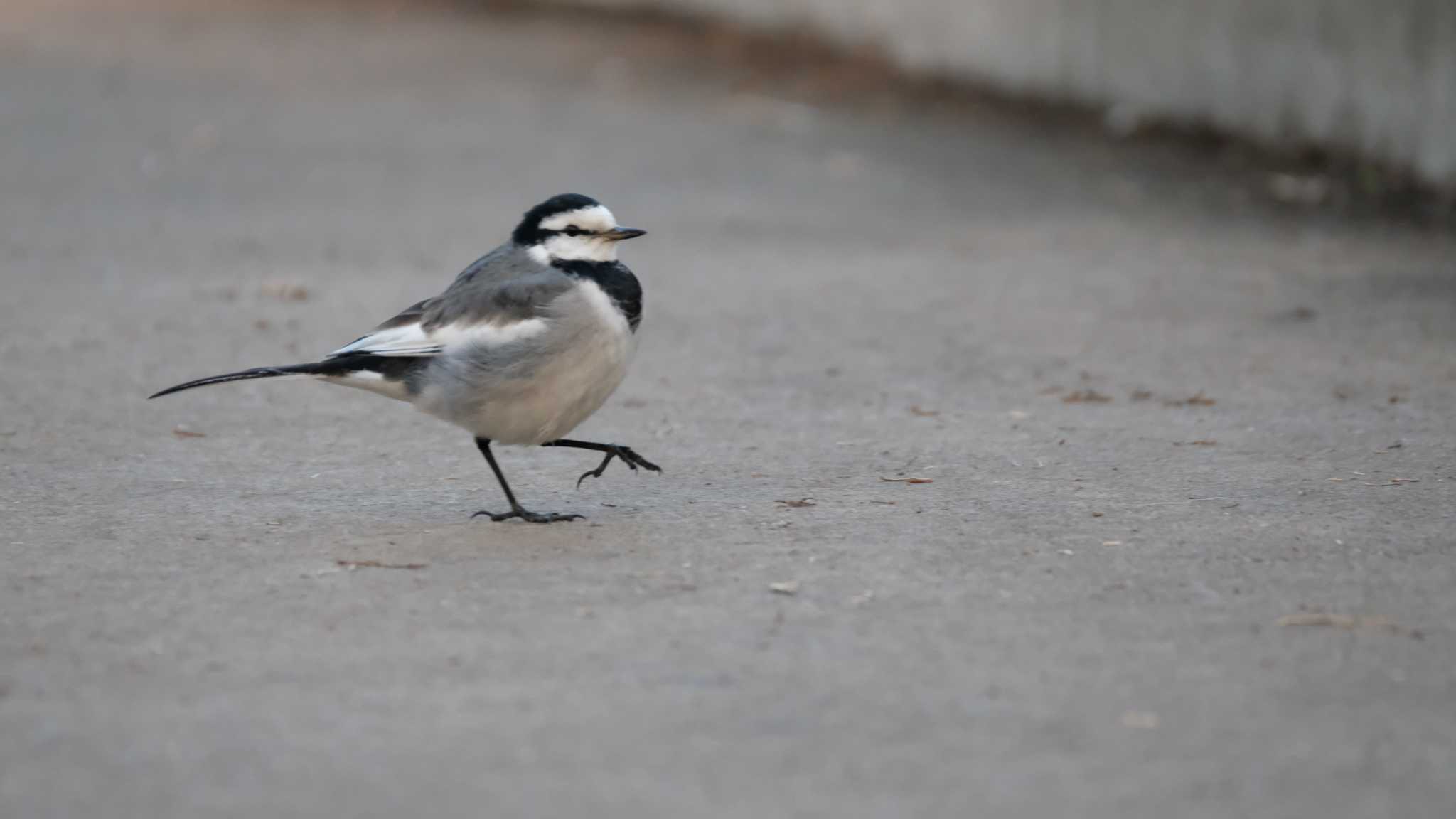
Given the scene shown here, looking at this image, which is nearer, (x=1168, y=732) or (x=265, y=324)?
(x=1168, y=732)

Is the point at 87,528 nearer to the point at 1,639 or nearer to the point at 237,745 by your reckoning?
the point at 1,639

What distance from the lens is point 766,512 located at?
19.5 ft

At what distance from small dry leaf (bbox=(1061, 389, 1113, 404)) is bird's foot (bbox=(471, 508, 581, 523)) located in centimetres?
249

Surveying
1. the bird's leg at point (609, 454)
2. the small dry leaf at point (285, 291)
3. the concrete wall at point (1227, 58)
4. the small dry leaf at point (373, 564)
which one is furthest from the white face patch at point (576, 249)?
the concrete wall at point (1227, 58)

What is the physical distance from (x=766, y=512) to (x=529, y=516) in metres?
0.75

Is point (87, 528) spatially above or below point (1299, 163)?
below

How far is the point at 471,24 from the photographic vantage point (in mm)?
19875

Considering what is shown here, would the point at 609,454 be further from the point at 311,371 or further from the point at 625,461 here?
the point at 311,371

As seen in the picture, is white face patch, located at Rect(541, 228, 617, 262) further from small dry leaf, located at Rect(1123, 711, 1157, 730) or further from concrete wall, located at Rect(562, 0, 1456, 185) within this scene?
concrete wall, located at Rect(562, 0, 1456, 185)

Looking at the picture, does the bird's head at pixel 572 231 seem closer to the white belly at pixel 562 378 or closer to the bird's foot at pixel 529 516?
the white belly at pixel 562 378

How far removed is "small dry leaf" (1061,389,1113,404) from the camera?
7.57m

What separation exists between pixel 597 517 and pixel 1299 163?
813 centimetres

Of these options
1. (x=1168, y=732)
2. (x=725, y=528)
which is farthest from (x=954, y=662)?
(x=725, y=528)

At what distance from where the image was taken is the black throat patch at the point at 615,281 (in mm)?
5875
